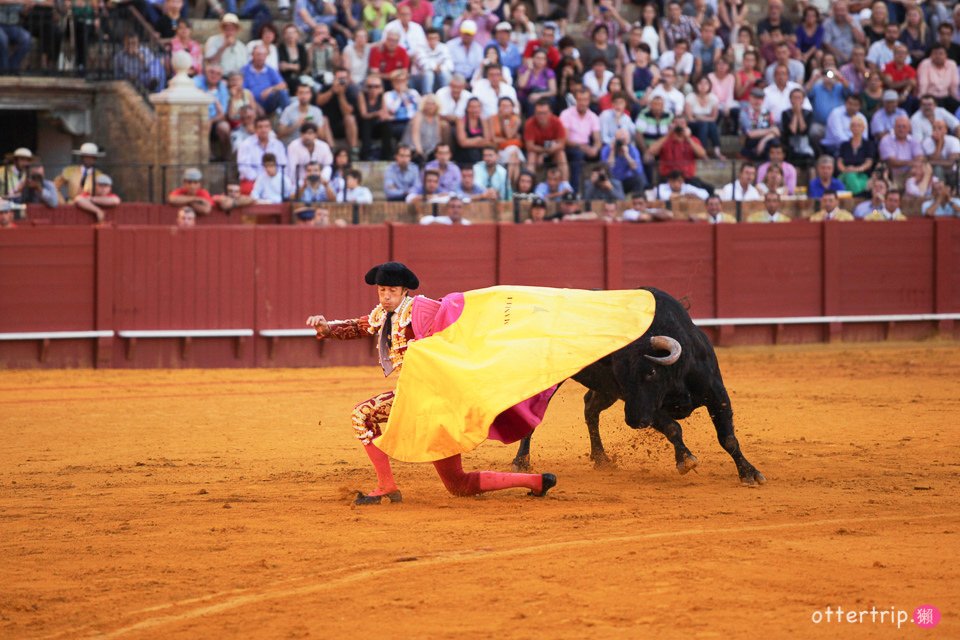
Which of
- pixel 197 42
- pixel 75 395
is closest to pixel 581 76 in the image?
pixel 197 42

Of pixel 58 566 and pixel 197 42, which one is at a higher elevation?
pixel 197 42

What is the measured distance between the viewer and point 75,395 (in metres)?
11.4

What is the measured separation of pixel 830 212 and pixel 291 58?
612cm

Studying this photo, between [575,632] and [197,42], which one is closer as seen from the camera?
[575,632]

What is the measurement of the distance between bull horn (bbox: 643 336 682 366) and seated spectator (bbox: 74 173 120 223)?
8316 mm

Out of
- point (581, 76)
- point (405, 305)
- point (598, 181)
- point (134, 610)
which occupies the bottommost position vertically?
point (134, 610)

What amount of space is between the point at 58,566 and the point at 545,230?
912cm

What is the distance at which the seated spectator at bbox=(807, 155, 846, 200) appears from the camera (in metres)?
16.1

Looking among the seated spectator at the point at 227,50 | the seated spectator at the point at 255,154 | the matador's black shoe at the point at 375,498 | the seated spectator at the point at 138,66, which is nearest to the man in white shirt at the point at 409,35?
the seated spectator at the point at 227,50

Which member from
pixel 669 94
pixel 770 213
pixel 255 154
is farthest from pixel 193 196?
pixel 770 213

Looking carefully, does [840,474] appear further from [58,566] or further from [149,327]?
[149,327]

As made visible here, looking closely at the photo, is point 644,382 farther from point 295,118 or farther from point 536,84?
point 536,84

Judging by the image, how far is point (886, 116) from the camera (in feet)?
56.9

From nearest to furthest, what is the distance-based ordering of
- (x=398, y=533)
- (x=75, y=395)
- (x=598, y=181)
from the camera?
(x=398, y=533), (x=75, y=395), (x=598, y=181)
